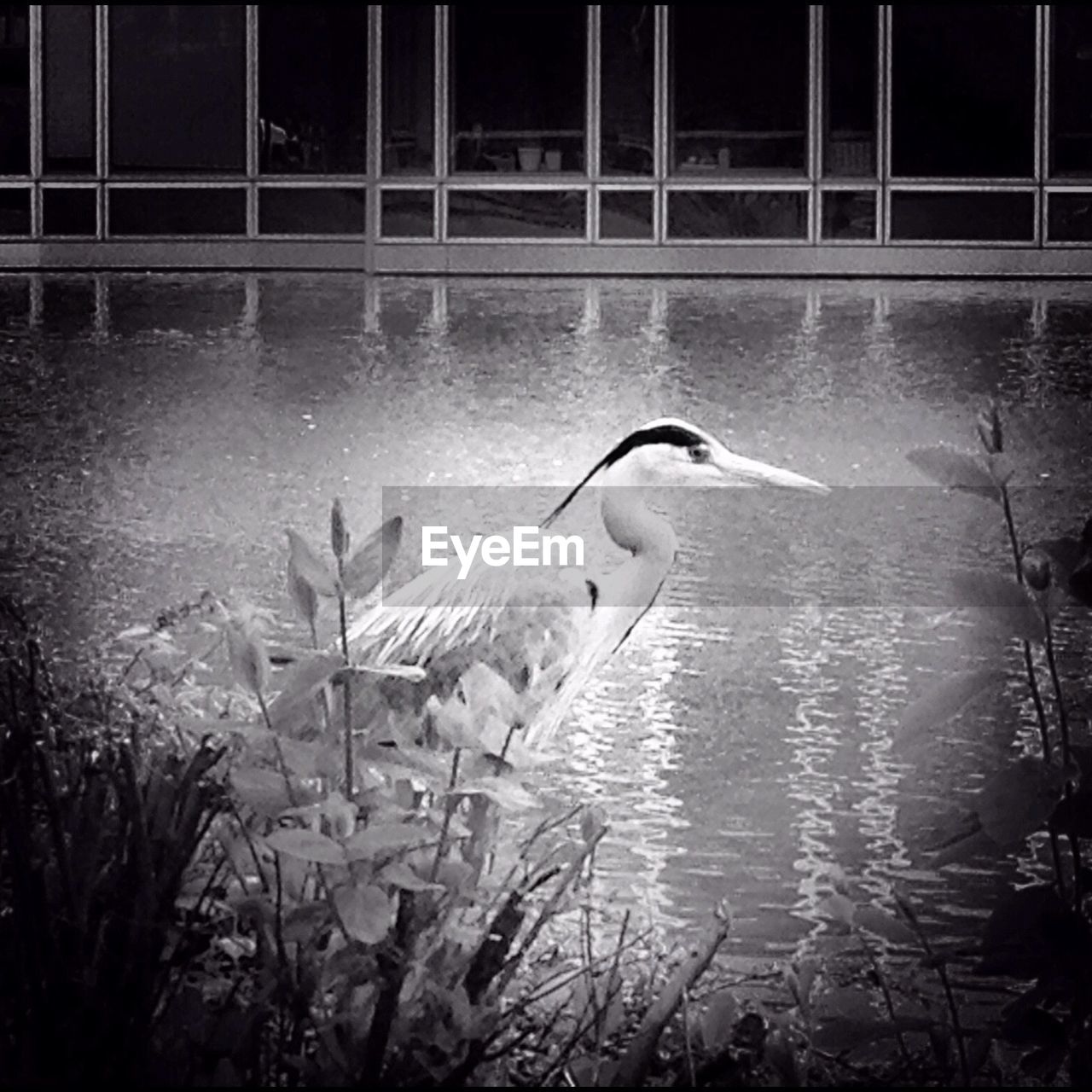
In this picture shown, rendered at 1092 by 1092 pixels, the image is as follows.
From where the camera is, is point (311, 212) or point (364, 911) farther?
point (311, 212)

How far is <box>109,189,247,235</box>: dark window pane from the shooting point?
22.8 meters

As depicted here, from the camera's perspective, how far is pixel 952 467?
2.39 metres

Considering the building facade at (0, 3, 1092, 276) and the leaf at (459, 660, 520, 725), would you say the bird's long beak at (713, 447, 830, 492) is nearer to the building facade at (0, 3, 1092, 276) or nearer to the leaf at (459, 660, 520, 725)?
the leaf at (459, 660, 520, 725)

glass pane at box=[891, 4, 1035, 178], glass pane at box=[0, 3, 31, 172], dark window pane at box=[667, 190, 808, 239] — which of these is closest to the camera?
glass pane at box=[891, 4, 1035, 178]

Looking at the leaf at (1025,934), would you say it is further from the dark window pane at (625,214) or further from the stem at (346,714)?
the dark window pane at (625,214)

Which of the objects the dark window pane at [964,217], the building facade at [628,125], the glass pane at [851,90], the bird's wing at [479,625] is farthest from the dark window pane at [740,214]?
the bird's wing at [479,625]

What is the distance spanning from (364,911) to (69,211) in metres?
21.4

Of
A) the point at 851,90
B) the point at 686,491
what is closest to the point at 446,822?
the point at 686,491

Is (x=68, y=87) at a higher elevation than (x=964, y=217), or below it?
higher

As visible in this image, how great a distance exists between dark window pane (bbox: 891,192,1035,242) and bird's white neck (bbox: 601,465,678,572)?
1685 centimetres

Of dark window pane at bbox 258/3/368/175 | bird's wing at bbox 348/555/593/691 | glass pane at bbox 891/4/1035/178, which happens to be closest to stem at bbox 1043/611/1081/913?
bird's wing at bbox 348/555/593/691

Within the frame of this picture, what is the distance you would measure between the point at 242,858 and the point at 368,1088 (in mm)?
360

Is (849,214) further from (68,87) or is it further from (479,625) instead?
(479,625)

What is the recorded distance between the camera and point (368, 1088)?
2.42 metres
